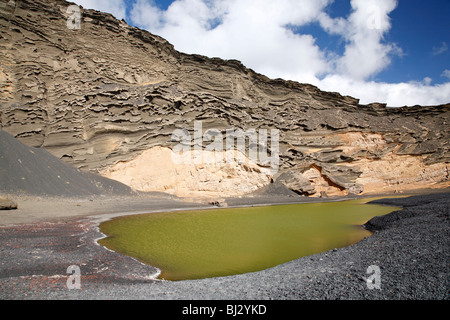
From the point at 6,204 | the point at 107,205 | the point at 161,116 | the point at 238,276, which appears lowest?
the point at 238,276

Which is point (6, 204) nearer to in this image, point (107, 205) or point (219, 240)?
point (107, 205)

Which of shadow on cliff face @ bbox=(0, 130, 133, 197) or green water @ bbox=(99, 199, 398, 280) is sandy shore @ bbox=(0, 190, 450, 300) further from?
shadow on cliff face @ bbox=(0, 130, 133, 197)

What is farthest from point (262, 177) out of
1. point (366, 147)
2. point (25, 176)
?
point (25, 176)

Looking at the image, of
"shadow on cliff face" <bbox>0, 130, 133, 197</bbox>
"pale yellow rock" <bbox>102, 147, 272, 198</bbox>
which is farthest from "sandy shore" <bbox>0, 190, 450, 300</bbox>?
"pale yellow rock" <bbox>102, 147, 272, 198</bbox>

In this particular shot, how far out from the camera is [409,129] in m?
38.9

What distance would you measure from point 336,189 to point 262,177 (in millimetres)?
9841

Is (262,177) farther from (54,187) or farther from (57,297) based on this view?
(57,297)

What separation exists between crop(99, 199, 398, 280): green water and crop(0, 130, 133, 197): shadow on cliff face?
6.11 meters

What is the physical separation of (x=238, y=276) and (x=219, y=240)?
4513 millimetres

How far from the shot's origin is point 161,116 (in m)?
27.6

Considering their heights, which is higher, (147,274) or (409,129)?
(409,129)

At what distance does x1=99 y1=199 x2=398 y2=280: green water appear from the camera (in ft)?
24.1

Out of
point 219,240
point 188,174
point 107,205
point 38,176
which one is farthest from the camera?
point 188,174

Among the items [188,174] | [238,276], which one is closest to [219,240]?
[238,276]
